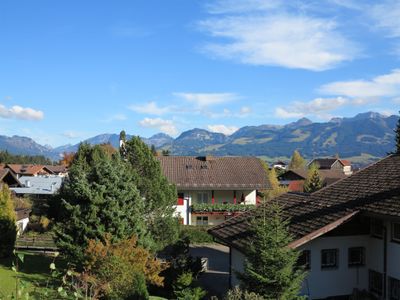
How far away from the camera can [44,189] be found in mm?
68000

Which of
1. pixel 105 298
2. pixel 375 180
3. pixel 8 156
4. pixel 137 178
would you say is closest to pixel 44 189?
pixel 137 178

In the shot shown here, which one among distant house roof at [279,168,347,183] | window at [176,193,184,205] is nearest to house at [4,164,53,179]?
distant house roof at [279,168,347,183]

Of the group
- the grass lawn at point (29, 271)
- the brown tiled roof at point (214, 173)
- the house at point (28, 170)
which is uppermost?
the brown tiled roof at point (214, 173)

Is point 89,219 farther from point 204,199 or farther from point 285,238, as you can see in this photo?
point 204,199

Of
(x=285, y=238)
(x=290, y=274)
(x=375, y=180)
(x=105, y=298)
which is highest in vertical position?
(x=375, y=180)

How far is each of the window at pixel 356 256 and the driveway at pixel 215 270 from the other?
682cm

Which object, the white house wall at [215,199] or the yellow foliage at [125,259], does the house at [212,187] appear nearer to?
the white house wall at [215,199]

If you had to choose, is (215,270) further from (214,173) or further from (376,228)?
(214,173)

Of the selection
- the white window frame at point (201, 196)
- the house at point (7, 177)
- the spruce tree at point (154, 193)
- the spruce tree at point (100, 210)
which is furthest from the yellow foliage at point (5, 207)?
the white window frame at point (201, 196)

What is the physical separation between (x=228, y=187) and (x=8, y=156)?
125169mm

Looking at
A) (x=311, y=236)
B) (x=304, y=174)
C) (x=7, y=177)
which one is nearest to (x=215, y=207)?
(x=7, y=177)

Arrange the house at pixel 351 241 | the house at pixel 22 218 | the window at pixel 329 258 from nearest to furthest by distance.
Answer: the house at pixel 351 241 < the window at pixel 329 258 < the house at pixel 22 218

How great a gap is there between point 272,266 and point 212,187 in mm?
33041

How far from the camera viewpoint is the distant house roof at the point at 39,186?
65188 millimetres
